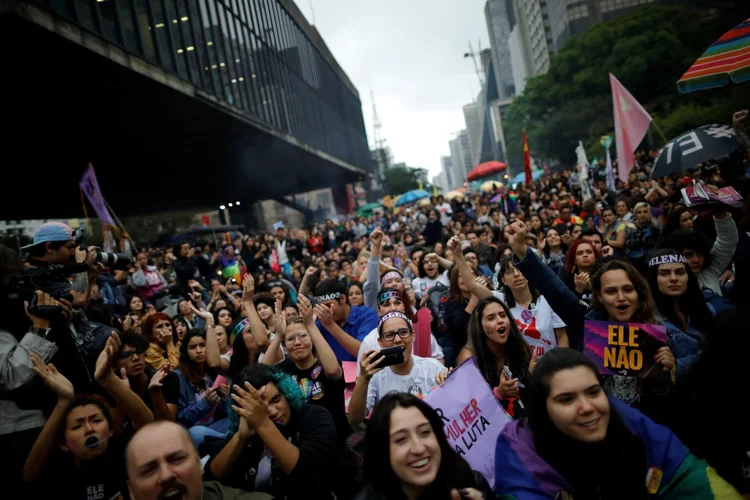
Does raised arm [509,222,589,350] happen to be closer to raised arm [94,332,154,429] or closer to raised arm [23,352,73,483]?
raised arm [94,332,154,429]

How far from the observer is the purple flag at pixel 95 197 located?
342 inches

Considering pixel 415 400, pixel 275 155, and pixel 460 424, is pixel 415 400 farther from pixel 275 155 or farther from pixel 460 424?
pixel 275 155

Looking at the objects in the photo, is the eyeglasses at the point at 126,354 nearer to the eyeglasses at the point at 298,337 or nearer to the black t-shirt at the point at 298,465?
the eyeglasses at the point at 298,337

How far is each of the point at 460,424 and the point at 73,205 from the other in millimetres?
25817

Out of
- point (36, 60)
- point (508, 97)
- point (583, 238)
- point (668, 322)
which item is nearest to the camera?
point (668, 322)

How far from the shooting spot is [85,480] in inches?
117

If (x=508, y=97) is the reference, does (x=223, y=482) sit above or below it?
below

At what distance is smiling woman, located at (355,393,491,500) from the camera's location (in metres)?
2.31

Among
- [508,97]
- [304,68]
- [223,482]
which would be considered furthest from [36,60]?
[508,97]

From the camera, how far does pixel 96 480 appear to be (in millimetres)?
2998

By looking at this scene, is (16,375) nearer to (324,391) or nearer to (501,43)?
(324,391)

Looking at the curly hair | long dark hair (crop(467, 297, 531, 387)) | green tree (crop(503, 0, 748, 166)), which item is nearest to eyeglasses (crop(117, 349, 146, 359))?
long dark hair (crop(467, 297, 531, 387))

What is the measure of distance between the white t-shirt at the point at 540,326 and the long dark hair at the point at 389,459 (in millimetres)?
1854

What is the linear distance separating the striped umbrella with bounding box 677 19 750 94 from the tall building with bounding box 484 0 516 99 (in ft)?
389
